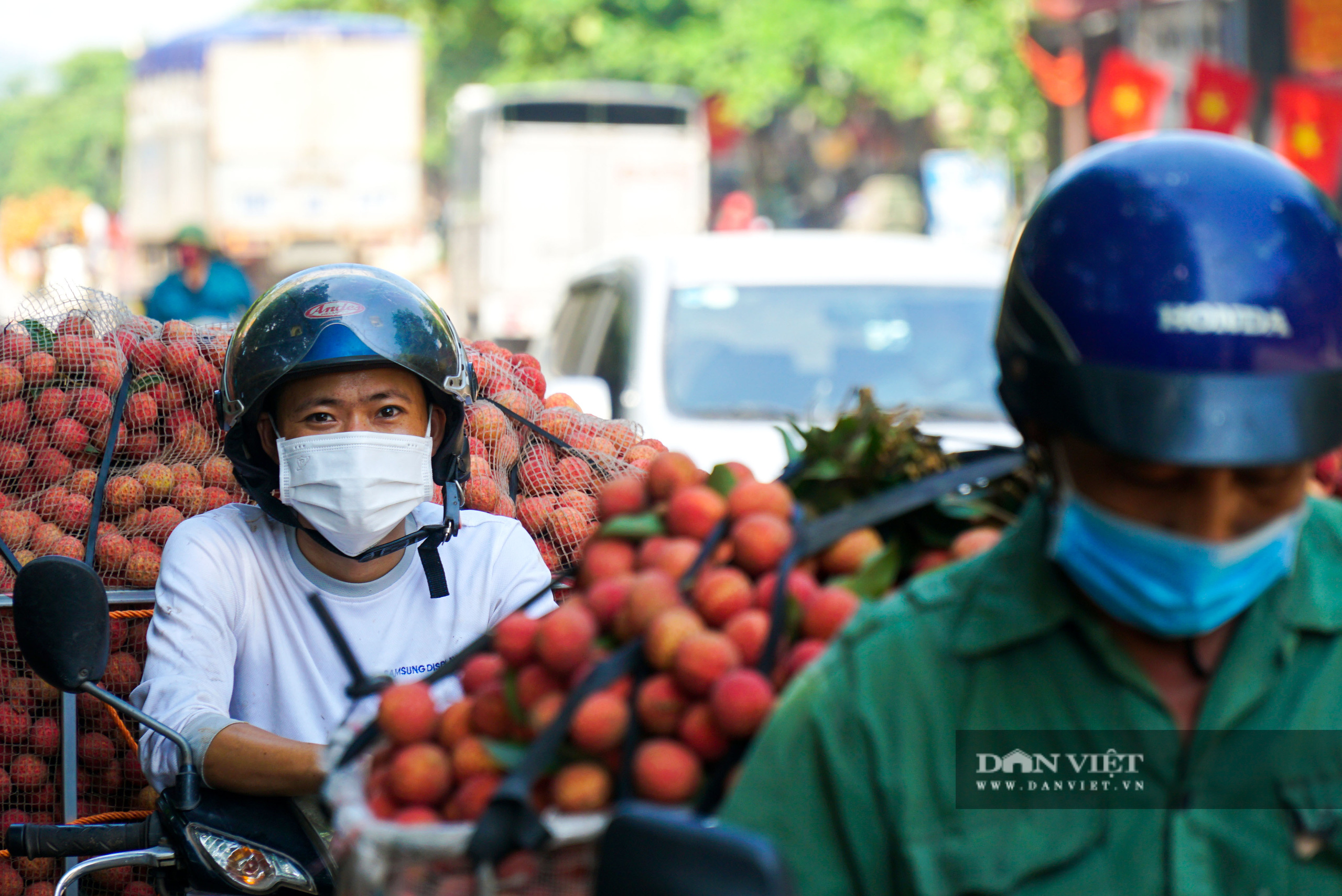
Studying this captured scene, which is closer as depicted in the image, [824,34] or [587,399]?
[587,399]

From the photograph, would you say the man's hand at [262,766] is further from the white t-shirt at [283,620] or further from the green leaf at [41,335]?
the green leaf at [41,335]

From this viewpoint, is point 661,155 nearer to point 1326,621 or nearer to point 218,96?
point 218,96

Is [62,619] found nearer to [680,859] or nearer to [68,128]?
[680,859]

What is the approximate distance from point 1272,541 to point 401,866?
960mm

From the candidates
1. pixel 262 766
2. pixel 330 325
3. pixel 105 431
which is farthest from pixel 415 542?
pixel 105 431

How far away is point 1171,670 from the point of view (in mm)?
1516

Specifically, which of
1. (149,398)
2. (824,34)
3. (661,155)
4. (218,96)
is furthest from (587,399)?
(218,96)

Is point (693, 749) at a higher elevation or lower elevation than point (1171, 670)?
lower

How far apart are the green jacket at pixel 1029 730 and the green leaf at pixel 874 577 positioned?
21 cm

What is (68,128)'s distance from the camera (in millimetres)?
82562

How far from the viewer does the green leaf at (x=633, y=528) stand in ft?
5.85

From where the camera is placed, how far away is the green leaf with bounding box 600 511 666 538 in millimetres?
1782

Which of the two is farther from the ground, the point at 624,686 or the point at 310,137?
the point at 310,137
